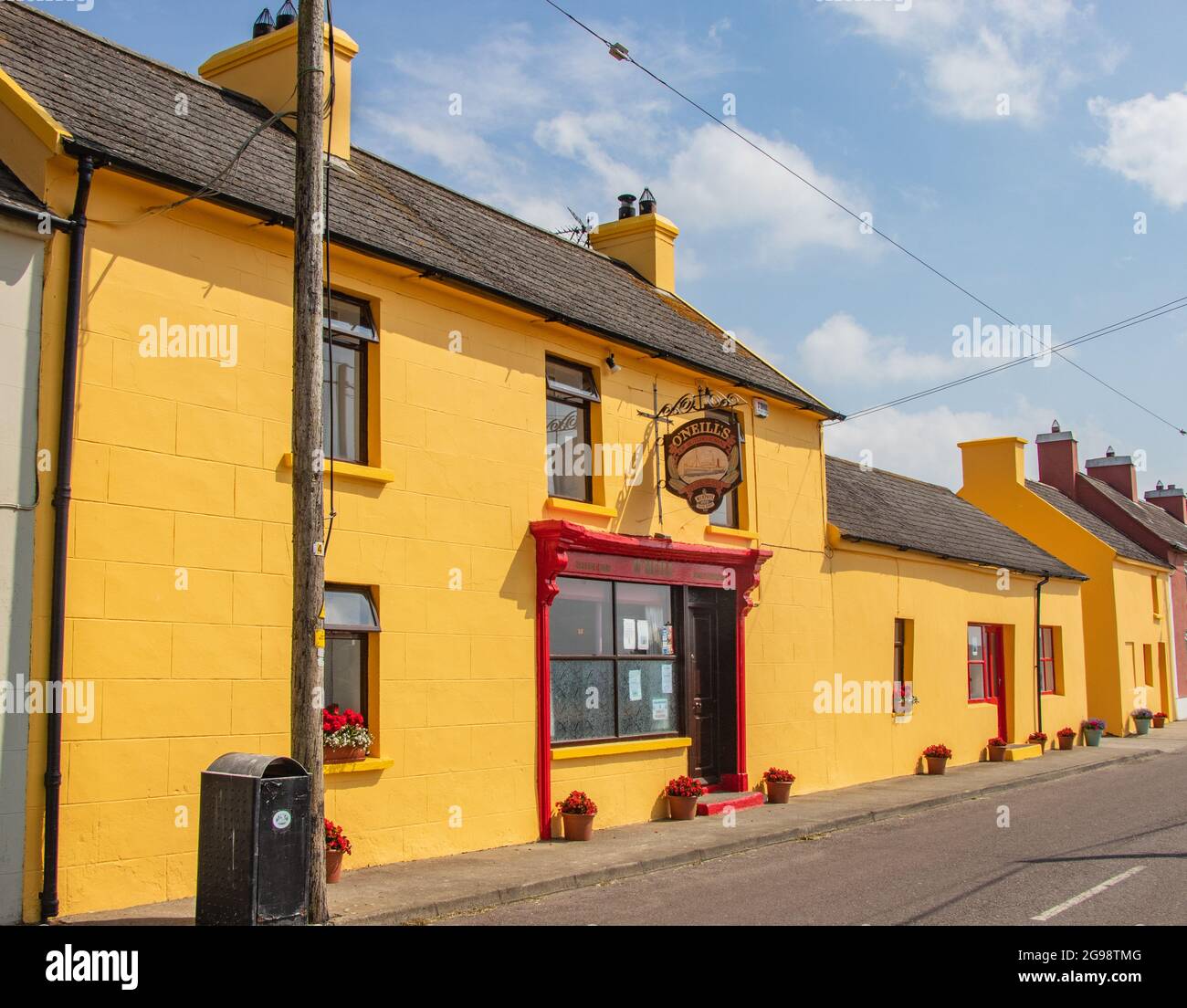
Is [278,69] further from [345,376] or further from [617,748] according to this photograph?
[617,748]

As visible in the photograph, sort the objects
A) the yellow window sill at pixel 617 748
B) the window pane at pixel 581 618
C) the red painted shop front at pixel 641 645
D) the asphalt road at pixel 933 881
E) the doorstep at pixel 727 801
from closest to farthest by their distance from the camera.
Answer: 1. the asphalt road at pixel 933 881
2. the red painted shop front at pixel 641 645
3. the yellow window sill at pixel 617 748
4. the window pane at pixel 581 618
5. the doorstep at pixel 727 801

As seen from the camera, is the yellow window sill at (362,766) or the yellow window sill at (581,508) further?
the yellow window sill at (581,508)

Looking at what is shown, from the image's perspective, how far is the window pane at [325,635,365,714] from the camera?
11.1m

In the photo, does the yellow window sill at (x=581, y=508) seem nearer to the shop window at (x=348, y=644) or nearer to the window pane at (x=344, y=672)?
the shop window at (x=348, y=644)

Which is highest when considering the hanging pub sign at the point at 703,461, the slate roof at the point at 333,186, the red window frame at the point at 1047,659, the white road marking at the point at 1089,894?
the slate roof at the point at 333,186

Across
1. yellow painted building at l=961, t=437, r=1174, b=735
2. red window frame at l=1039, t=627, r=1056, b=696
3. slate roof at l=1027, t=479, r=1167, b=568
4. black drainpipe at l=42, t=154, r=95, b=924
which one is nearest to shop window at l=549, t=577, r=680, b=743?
black drainpipe at l=42, t=154, r=95, b=924

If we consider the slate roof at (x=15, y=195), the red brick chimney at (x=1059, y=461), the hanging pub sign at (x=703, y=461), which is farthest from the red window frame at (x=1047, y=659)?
the slate roof at (x=15, y=195)

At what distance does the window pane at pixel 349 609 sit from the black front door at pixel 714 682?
5994 mm

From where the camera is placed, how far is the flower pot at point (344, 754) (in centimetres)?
1069

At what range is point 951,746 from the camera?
73.4 feet

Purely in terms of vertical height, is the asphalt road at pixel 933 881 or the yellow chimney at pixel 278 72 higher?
the yellow chimney at pixel 278 72

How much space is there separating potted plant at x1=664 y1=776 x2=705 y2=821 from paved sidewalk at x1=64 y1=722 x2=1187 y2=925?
0.20 meters

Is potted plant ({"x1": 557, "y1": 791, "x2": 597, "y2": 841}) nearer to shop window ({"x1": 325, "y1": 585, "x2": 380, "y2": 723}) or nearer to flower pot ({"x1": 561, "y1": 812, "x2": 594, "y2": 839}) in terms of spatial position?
flower pot ({"x1": 561, "y1": 812, "x2": 594, "y2": 839})

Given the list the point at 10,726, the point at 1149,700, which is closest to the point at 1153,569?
the point at 1149,700
